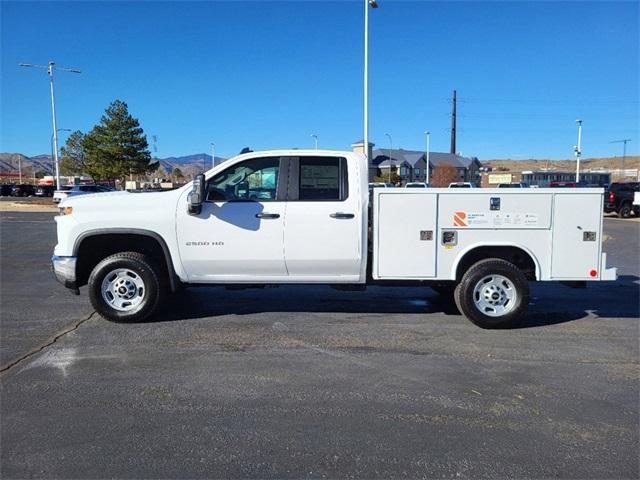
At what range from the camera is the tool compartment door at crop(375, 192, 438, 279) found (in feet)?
20.4

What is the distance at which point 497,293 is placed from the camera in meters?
6.36

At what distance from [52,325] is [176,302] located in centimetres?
169

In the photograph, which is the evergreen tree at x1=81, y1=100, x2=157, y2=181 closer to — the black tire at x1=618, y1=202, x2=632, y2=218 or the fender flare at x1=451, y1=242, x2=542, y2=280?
the black tire at x1=618, y1=202, x2=632, y2=218

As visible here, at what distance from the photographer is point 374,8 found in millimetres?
21188

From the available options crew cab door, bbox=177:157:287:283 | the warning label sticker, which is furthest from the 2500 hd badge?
the warning label sticker

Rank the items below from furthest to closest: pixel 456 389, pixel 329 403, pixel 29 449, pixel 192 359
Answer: pixel 192 359
pixel 456 389
pixel 329 403
pixel 29 449

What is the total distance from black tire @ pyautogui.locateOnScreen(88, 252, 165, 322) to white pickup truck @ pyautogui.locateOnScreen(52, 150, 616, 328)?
0.01 metres

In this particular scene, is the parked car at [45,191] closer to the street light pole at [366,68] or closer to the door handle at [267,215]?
the street light pole at [366,68]

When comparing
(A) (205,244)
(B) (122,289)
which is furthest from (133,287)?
(A) (205,244)

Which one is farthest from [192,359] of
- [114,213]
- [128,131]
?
[128,131]

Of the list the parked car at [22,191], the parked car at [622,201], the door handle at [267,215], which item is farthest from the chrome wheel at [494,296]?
the parked car at [22,191]

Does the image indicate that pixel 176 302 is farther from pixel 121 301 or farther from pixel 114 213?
pixel 114 213

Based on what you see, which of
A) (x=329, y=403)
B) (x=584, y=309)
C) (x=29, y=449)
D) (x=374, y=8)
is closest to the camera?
(x=29, y=449)

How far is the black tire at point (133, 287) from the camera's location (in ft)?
20.6
